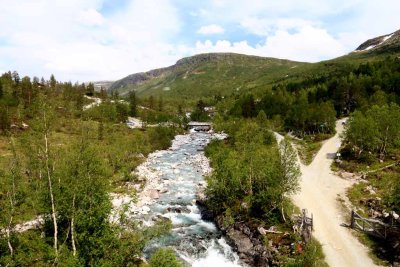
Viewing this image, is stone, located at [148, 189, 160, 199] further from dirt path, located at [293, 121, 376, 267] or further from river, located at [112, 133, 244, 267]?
dirt path, located at [293, 121, 376, 267]

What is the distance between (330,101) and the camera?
143125 mm

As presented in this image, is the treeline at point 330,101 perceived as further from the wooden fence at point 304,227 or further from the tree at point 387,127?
the wooden fence at point 304,227

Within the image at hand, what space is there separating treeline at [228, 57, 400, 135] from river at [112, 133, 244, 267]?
1732 inches

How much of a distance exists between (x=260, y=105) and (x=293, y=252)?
138 meters

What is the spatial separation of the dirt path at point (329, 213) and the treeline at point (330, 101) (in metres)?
40.7

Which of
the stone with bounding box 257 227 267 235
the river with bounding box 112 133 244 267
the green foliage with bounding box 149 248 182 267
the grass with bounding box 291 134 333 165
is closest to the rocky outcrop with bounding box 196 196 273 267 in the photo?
the stone with bounding box 257 227 267 235

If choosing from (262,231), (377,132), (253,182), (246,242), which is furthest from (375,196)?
(377,132)

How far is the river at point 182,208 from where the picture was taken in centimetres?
4503

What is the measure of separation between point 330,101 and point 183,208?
10459 cm

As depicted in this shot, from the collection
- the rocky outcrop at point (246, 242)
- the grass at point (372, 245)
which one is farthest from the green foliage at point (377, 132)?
the rocky outcrop at point (246, 242)

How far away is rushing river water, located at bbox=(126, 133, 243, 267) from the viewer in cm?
4503

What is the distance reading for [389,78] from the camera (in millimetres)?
148875

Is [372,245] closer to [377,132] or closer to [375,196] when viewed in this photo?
[375,196]

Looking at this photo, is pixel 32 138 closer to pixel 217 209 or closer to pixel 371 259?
pixel 217 209
